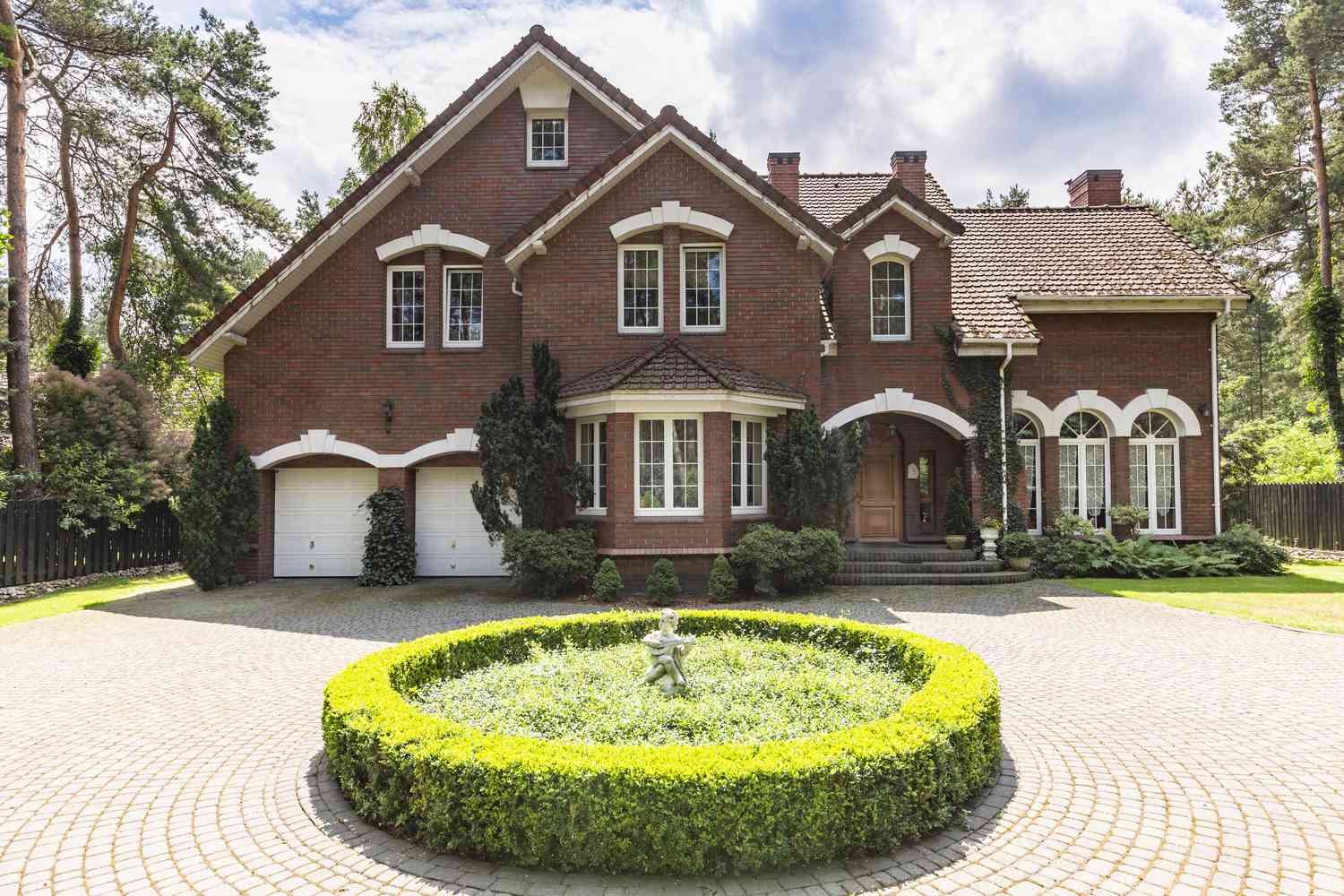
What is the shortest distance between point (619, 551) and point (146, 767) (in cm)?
776

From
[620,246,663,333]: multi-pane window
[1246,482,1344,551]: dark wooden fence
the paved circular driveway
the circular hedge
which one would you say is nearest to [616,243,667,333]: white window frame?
[620,246,663,333]: multi-pane window

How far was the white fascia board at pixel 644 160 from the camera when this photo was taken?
522 inches

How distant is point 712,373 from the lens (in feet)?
40.5

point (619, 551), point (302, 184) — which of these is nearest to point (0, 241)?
point (619, 551)

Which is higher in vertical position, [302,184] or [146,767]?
[302,184]

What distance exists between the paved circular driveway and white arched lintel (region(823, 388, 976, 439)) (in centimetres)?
587

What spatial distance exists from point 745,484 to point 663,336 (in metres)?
3.25

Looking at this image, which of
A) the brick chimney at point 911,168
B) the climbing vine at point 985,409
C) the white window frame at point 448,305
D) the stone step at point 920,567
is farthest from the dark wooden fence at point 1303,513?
the white window frame at point 448,305

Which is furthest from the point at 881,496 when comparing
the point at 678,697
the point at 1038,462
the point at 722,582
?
the point at 678,697

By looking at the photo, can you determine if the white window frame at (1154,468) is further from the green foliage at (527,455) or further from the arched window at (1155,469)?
the green foliage at (527,455)

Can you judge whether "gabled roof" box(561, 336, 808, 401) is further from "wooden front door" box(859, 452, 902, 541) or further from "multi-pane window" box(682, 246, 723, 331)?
"wooden front door" box(859, 452, 902, 541)

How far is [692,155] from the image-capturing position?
13430 mm

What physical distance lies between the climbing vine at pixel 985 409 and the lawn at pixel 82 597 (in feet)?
54.2

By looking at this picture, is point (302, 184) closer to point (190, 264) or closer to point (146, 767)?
point (190, 264)
